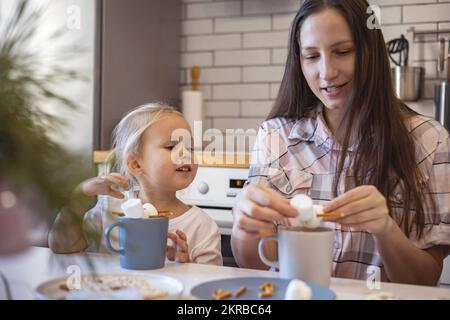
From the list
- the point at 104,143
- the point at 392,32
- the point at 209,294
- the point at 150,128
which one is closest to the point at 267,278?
the point at 209,294

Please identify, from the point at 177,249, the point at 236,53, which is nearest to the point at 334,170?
the point at 177,249

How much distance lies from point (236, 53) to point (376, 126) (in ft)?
5.87

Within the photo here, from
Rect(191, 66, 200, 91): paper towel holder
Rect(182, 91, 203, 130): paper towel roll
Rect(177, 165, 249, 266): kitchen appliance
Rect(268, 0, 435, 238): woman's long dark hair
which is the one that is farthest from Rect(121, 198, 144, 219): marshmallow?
Rect(191, 66, 200, 91): paper towel holder

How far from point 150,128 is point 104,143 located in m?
1.01

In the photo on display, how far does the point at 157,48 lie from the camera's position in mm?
2918

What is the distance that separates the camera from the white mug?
0.83 meters

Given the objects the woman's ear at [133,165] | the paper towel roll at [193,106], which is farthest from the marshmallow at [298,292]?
the paper towel roll at [193,106]

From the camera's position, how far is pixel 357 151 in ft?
4.38

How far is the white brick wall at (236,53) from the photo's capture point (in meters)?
2.91

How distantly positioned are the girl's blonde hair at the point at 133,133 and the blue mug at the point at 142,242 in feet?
2.03

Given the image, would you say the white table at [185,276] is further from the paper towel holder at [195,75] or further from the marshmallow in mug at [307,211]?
the paper towel holder at [195,75]

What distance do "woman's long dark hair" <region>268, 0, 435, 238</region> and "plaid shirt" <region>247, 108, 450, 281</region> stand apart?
2cm

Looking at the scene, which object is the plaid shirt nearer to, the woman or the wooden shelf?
the woman

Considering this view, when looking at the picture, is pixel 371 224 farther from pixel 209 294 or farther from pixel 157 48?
pixel 157 48
